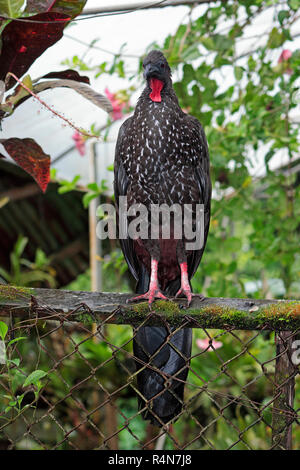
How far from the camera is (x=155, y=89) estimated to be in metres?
1.81

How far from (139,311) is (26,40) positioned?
2.63ft

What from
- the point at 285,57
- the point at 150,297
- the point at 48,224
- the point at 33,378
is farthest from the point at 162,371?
the point at 48,224

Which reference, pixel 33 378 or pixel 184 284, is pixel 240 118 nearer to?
Answer: pixel 184 284

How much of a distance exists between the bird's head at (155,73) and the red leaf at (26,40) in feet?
1.87

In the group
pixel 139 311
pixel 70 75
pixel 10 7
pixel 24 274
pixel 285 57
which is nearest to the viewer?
pixel 139 311

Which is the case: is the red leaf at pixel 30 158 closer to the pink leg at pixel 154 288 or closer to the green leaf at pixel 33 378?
the pink leg at pixel 154 288

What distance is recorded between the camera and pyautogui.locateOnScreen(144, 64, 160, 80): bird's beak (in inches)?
69.7

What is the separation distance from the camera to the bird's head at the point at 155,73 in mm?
1779

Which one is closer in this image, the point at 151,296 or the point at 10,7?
the point at 10,7

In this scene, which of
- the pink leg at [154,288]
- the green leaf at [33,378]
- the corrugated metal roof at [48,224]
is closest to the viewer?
the green leaf at [33,378]

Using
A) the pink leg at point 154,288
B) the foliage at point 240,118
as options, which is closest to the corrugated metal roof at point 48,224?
the foliage at point 240,118

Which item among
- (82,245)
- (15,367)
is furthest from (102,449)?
(82,245)

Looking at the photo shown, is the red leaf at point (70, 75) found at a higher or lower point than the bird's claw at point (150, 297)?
higher

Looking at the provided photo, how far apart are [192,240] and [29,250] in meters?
4.23
